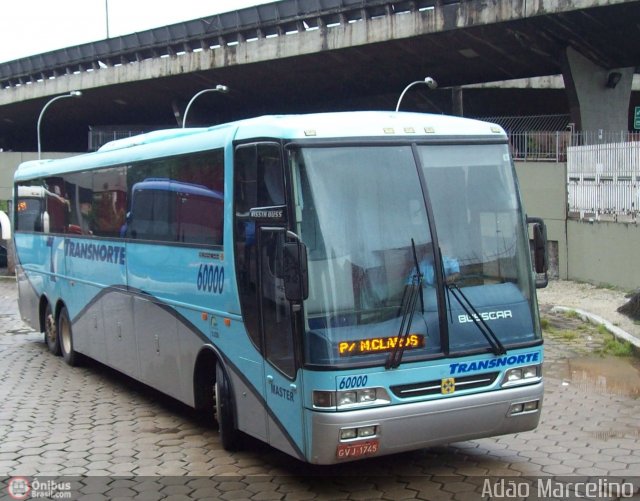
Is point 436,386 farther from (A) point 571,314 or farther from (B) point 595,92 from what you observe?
(B) point 595,92

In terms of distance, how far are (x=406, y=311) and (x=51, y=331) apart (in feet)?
31.6

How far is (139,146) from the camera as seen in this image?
1104 centimetres

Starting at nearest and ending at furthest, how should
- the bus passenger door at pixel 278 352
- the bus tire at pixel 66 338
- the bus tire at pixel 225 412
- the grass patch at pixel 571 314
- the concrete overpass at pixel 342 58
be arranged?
1. the bus passenger door at pixel 278 352
2. the bus tire at pixel 225 412
3. the bus tire at pixel 66 338
4. the grass patch at pixel 571 314
5. the concrete overpass at pixel 342 58

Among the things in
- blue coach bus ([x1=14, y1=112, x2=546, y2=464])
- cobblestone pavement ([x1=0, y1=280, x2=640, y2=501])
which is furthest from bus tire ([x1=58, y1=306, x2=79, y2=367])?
blue coach bus ([x1=14, y1=112, x2=546, y2=464])

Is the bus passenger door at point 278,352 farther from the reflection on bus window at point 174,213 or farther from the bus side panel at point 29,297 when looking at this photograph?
the bus side panel at point 29,297

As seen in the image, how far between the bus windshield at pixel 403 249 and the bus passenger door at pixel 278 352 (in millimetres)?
281

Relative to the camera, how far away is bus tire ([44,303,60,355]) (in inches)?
578

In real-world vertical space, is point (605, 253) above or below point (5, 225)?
below

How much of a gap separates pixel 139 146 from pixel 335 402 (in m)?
5.58

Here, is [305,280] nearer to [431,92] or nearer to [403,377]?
[403,377]

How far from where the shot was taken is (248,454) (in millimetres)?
8391

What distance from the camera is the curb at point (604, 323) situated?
43.2 feet

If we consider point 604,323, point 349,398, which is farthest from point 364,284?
point 604,323

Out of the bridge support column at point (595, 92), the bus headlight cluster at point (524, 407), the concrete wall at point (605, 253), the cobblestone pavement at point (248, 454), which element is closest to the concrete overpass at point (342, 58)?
the bridge support column at point (595, 92)
